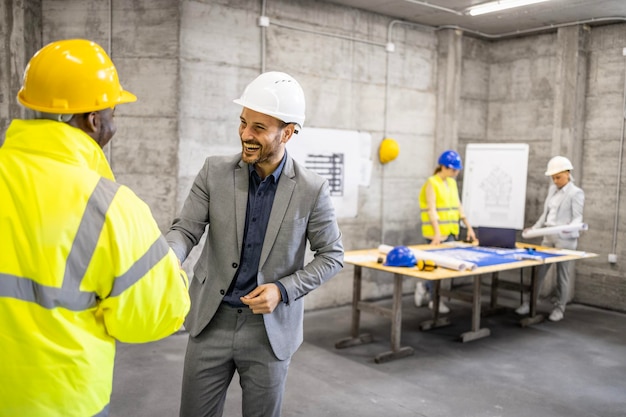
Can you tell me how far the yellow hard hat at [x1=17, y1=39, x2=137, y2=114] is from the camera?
1.42 metres

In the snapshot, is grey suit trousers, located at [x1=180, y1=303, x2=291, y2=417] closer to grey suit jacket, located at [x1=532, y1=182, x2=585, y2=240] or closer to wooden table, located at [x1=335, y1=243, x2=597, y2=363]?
wooden table, located at [x1=335, y1=243, x2=597, y2=363]

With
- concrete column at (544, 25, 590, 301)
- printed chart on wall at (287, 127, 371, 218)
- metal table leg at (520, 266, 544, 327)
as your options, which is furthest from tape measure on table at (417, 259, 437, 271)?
concrete column at (544, 25, 590, 301)

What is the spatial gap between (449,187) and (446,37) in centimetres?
230

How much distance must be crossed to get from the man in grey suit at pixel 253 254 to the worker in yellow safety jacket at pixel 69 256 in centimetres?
75

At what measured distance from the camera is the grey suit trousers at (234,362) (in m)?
2.23

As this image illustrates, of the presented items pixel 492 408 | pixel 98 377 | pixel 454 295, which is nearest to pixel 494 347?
pixel 454 295

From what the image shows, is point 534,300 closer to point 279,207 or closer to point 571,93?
point 571,93

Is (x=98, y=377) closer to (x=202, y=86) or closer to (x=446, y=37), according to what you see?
(x=202, y=86)

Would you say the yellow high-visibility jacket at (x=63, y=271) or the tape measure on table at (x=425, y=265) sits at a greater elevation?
the yellow high-visibility jacket at (x=63, y=271)

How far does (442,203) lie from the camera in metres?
6.98

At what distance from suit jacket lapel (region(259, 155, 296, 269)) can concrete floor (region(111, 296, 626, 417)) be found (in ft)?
7.17

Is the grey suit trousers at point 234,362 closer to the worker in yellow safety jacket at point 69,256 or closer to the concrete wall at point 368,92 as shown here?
the worker in yellow safety jacket at point 69,256

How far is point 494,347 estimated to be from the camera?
580 cm

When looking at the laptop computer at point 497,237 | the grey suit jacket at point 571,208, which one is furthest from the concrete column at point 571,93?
the laptop computer at point 497,237
